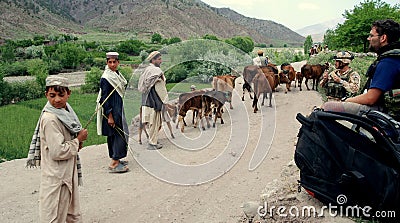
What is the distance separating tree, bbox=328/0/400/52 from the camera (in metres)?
21.9

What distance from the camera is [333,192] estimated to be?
2.79 m

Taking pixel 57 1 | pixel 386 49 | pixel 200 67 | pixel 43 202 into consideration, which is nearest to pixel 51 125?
pixel 43 202

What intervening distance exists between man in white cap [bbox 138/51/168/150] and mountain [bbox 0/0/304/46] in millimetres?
50119

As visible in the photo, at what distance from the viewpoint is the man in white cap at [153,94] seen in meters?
6.46

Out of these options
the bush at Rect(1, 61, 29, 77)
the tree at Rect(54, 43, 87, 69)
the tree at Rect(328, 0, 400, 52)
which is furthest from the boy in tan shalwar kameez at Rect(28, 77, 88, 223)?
the tree at Rect(54, 43, 87, 69)

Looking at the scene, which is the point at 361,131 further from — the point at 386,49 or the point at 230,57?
the point at 230,57

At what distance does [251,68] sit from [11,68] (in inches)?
828

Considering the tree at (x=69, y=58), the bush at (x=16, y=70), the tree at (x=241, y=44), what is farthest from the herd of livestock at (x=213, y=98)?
the tree at (x=69, y=58)

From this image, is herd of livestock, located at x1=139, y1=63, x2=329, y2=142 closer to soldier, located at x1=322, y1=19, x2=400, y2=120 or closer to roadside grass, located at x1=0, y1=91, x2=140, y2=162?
roadside grass, located at x1=0, y1=91, x2=140, y2=162

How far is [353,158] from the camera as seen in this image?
2588 mm

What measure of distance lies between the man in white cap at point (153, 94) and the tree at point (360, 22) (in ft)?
61.9

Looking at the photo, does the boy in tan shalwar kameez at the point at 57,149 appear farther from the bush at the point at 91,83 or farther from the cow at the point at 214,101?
the bush at the point at 91,83

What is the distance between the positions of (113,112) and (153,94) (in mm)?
1212

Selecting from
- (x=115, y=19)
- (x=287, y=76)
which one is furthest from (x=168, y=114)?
(x=115, y=19)
